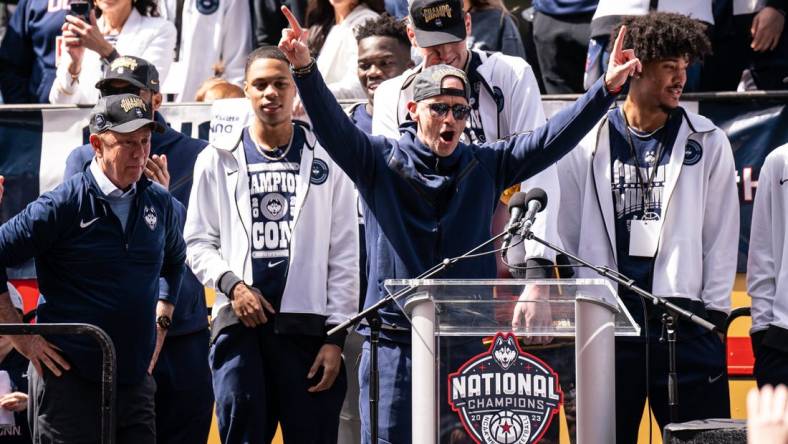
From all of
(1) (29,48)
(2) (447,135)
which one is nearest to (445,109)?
(2) (447,135)

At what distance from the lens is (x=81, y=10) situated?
310 inches

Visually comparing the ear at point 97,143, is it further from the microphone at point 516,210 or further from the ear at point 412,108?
the microphone at point 516,210

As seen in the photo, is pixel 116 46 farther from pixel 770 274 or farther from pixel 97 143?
pixel 770 274

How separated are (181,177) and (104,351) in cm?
220

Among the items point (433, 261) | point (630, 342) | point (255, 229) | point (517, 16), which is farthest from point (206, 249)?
point (517, 16)

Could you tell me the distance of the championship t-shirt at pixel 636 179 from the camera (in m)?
6.12

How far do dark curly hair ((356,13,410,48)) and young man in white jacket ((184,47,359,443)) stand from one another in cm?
94

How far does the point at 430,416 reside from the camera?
4.22 metres

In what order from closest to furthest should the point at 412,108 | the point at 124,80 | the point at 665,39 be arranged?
the point at 412,108
the point at 665,39
the point at 124,80

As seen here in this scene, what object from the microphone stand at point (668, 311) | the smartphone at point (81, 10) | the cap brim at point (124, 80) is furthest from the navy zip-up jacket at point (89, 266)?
the smartphone at point (81, 10)

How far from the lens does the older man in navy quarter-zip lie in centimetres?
561

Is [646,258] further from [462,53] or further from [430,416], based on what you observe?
[430,416]

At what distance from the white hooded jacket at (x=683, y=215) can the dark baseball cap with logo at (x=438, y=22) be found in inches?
32.2

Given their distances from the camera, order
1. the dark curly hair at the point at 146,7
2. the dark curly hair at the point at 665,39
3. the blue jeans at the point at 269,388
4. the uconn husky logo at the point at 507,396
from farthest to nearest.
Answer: the dark curly hair at the point at 146,7
the dark curly hair at the point at 665,39
the blue jeans at the point at 269,388
the uconn husky logo at the point at 507,396
